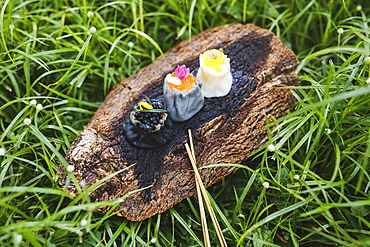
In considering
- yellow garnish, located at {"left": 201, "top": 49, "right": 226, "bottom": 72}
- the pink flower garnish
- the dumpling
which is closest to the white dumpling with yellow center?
yellow garnish, located at {"left": 201, "top": 49, "right": 226, "bottom": 72}

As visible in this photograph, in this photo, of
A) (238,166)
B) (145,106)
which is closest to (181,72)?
(145,106)

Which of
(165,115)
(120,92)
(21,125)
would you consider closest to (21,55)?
(21,125)

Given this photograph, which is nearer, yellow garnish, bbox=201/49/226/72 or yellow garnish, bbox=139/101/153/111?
yellow garnish, bbox=139/101/153/111

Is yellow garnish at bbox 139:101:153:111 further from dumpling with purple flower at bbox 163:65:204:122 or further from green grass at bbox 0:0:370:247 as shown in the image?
green grass at bbox 0:0:370:247

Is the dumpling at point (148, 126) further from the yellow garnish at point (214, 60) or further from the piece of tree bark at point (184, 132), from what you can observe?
the yellow garnish at point (214, 60)

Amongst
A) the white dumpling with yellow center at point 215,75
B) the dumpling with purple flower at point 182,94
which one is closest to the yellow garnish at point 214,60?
the white dumpling with yellow center at point 215,75
